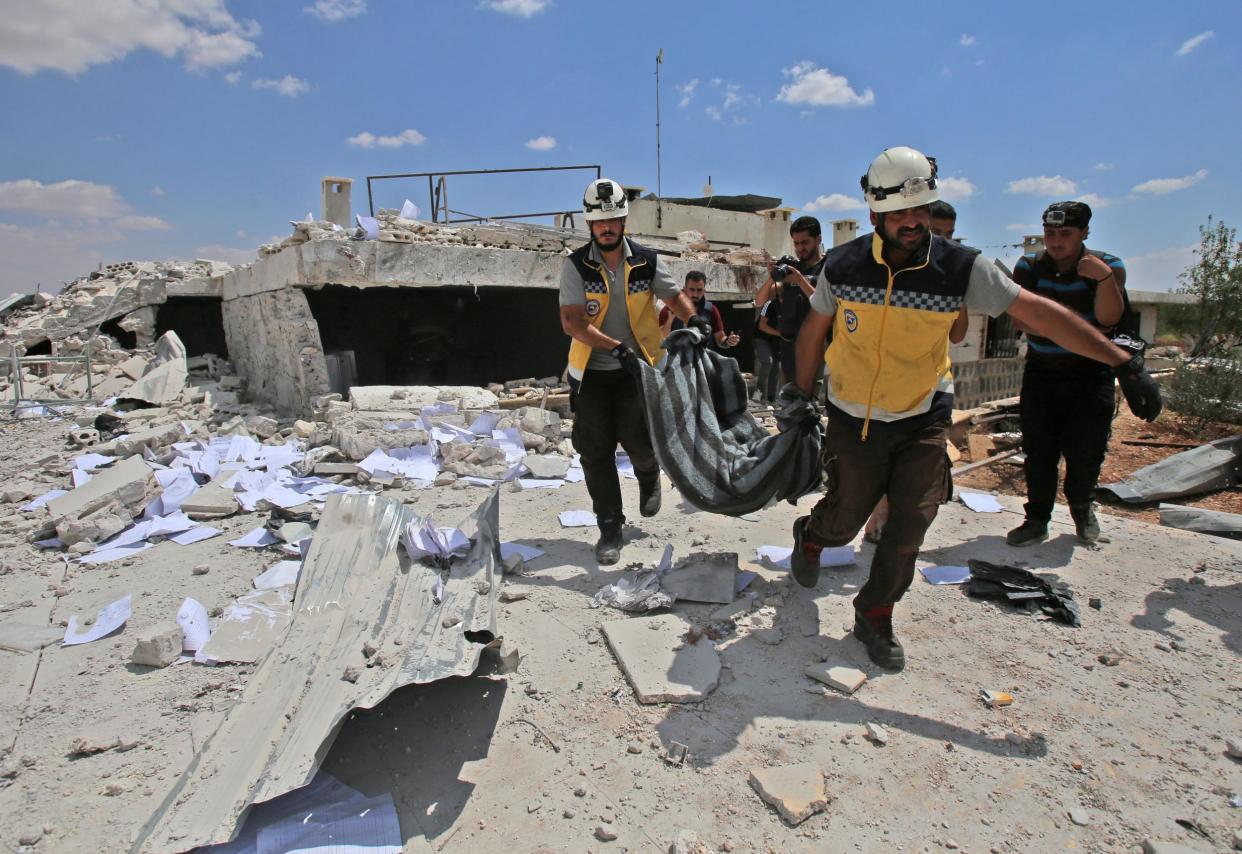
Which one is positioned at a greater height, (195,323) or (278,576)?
(195,323)

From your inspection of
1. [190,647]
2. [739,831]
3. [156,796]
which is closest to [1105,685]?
[739,831]

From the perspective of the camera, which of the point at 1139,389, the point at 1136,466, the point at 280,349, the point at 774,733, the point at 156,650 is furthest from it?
the point at 280,349

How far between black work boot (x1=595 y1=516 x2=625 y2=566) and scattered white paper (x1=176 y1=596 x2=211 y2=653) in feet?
5.95

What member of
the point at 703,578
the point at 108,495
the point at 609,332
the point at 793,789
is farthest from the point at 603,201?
the point at 108,495

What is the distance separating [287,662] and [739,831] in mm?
1601

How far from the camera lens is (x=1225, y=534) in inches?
153

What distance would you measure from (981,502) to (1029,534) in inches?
28.2

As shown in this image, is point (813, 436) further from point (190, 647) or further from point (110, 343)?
point (110, 343)

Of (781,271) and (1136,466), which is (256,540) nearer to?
(781,271)

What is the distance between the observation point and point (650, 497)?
4012 mm

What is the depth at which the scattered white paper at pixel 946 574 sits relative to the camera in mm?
Answer: 3318

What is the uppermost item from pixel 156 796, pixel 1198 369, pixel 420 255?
pixel 420 255

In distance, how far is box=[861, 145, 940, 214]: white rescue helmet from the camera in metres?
2.33

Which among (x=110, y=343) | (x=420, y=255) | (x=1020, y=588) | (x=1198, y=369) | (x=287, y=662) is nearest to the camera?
(x=287, y=662)
